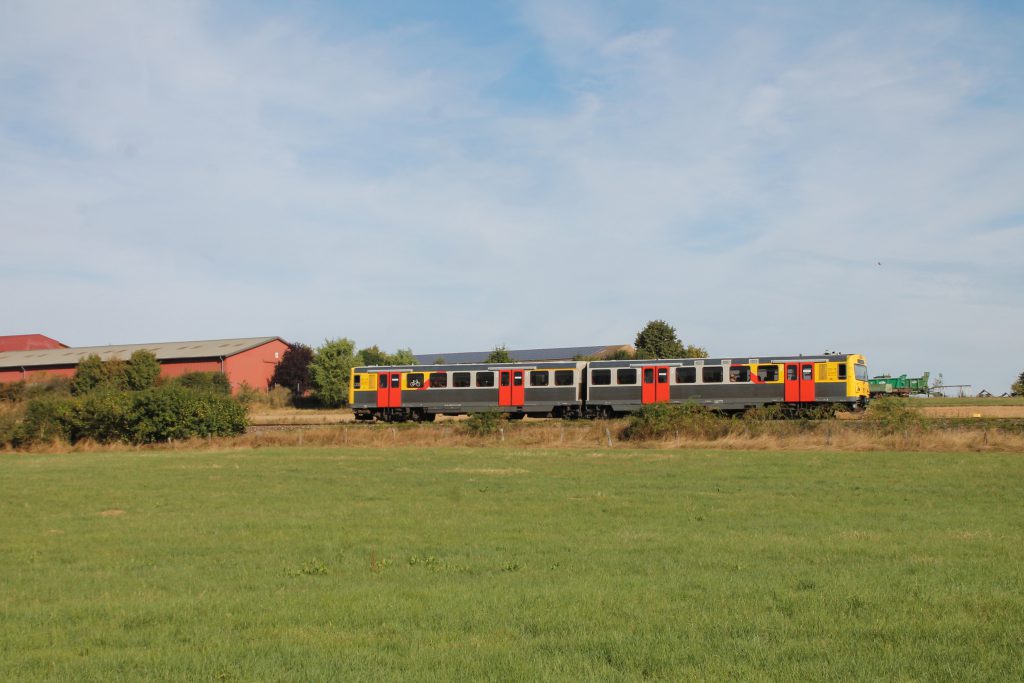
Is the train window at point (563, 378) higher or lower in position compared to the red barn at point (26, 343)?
lower

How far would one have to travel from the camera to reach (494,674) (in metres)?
6.79

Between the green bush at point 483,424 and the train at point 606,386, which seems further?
the train at point 606,386

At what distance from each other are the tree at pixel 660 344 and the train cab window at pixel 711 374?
39.9 meters

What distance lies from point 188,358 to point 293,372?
931 cm

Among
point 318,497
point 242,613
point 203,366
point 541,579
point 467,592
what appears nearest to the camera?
point 242,613

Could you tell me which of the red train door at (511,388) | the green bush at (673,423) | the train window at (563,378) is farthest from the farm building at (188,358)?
the green bush at (673,423)

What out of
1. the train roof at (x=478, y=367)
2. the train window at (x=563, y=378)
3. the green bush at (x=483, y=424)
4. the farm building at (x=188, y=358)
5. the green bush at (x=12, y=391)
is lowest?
the green bush at (x=483, y=424)

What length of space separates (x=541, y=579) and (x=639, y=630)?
→ 2.55 metres

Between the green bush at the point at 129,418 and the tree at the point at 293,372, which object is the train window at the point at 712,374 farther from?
the tree at the point at 293,372

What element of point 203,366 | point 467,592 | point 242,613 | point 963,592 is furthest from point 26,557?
point 203,366

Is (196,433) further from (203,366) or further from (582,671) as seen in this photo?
(203,366)

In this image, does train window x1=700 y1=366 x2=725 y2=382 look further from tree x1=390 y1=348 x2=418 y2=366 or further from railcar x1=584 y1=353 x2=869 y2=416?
tree x1=390 y1=348 x2=418 y2=366

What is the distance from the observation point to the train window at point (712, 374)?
137 ft

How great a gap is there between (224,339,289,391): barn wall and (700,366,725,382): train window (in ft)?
151
